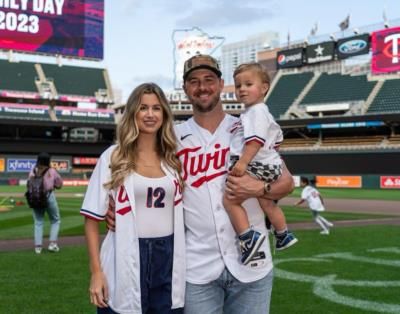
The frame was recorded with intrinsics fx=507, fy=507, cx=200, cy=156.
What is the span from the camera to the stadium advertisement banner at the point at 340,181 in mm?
43500

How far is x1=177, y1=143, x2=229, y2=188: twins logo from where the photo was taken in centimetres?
322

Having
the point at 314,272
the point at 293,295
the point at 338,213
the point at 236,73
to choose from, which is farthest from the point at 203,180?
the point at 338,213

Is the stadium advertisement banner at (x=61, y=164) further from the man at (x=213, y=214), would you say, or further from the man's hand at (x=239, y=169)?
the man's hand at (x=239, y=169)

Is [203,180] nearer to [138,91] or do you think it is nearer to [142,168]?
[142,168]

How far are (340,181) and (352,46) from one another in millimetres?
21524

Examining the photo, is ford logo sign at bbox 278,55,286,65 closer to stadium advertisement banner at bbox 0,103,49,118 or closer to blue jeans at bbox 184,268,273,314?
stadium advertisement banner at bbox 0,103,49,118

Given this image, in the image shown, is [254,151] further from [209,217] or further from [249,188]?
[209,217]

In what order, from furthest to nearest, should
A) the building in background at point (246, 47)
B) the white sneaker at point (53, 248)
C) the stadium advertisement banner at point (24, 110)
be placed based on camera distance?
the building in background at point (246, 47), the stadium advertisement banner at point (24, 110), the white sneaker at point (53, 248)

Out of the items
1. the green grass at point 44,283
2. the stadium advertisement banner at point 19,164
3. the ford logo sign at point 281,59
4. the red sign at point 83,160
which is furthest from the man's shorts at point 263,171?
the ford logo sign at point 281,59

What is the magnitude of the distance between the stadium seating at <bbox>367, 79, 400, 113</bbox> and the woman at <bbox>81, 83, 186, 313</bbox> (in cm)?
5134

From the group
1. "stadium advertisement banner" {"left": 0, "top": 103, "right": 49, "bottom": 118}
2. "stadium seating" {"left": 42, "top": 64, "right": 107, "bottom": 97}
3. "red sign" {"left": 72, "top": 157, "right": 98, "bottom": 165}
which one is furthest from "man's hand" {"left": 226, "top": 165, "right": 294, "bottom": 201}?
"stadium seating" {"left": 42, "top": 64, "right": 107, "bottom": 97}

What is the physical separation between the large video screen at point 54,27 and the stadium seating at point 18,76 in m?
3.53

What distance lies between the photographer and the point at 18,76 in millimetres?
63438

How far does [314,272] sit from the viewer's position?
8812 mm
